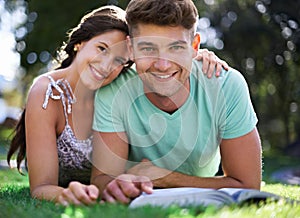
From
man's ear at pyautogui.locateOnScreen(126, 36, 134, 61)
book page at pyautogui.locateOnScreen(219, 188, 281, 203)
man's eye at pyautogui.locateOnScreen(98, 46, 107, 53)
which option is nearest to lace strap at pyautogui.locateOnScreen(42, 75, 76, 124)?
man's eye at pyautogui.locateOnScreen(98, 46, 107, 53)

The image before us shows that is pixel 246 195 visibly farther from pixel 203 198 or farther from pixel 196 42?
pixel 196 42

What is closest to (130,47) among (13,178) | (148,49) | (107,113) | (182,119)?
(148,49)

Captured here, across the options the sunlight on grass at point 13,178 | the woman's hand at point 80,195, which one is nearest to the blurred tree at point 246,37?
the sunlight on grass at point 13,178

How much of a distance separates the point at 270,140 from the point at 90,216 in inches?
883

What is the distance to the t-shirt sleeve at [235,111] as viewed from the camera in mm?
3443

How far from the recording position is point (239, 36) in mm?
19719

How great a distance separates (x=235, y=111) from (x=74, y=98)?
112 centimetres

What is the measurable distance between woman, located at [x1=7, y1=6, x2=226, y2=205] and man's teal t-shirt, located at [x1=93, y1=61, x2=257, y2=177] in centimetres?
14

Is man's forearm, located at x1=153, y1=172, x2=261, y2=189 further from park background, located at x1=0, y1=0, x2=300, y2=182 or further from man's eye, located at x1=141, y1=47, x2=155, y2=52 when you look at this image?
park background, located at x1=0, y1=0, x2=300, y2=182

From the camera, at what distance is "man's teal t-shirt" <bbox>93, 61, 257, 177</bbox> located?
3508 millimetres

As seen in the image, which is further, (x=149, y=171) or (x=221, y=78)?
(x=221, y=78)

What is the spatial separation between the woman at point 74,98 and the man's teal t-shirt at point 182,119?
144mm

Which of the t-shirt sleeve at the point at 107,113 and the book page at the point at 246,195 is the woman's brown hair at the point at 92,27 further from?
the book page at the point at 246,195

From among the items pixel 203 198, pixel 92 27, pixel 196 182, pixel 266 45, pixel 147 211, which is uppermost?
pixel 92 27
